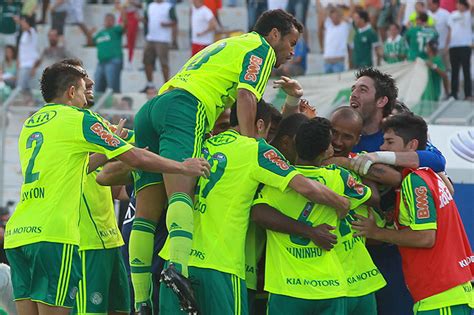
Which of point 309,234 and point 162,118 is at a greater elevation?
point 162,118

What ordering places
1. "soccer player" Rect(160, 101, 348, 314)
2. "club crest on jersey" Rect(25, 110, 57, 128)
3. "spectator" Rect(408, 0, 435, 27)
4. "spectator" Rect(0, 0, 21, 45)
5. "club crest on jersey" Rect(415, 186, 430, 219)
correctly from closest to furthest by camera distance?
"soccer player" Rect(160, 101, 348, 314)
"club crest on jersey" Rect(415, 186, 430, 219)
"club crest on jersey" Rect(25, 110, 57, 128)
"spectator" Rect(408, 0, 435, 27)
"spectator" Rect(0, 0, 21, 45)

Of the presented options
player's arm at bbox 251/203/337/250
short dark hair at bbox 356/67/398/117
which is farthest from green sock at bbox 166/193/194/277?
short dark hair at bbox 356/67/398/117

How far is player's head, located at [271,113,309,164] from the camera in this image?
8266 mm

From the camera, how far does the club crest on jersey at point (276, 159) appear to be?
25.3 ft

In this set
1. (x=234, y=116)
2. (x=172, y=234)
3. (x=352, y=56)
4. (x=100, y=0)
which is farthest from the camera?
(x=100, y=0)

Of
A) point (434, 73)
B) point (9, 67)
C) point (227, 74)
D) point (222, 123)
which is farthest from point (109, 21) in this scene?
point (227, 74)

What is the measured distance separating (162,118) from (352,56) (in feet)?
34.7

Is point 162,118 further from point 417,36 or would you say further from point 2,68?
point 2,68

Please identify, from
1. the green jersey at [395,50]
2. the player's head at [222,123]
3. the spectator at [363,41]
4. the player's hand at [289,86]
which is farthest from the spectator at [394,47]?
the player's hand at [289,86]

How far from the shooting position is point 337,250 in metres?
7.95

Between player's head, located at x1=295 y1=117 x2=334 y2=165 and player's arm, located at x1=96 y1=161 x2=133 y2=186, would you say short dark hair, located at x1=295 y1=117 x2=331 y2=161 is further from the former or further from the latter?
player's arm, located at x1=96 y1=161 x2=133 y2=186

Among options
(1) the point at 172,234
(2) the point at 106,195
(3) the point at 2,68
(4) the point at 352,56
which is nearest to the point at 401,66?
(4) the point at 352,56

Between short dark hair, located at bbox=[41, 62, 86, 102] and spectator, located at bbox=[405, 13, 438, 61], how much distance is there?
9278 millimetres

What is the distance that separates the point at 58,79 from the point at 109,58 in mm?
11233
